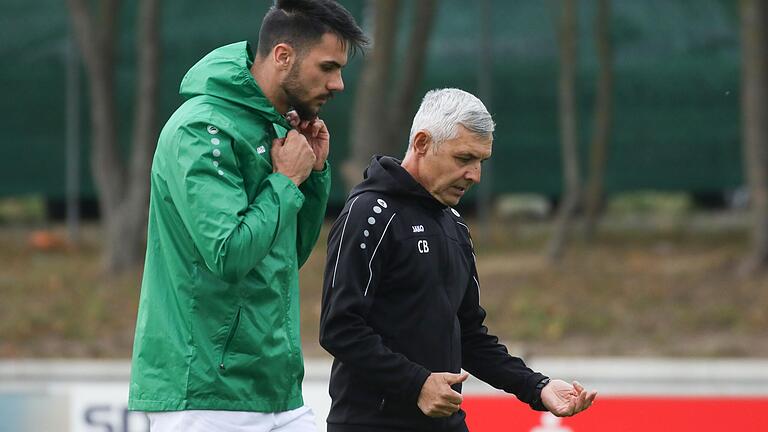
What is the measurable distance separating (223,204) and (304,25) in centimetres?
53

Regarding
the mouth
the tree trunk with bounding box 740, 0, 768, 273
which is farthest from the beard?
the tree trunk with bounding box 740, 0, 768, 273

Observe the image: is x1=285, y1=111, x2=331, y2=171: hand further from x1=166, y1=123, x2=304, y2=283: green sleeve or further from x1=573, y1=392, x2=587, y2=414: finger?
x1=573, y1=392, x2=587, y2=414: finger

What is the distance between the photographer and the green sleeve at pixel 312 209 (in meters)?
3.47

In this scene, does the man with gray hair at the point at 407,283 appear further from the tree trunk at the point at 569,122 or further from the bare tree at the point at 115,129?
the bare tree at the point at 115,129

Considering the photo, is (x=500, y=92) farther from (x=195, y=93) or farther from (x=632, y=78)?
(x=195, y=93)

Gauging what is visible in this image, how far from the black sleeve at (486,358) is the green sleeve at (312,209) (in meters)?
0.46

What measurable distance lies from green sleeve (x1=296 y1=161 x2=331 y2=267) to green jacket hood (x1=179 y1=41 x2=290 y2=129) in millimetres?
301

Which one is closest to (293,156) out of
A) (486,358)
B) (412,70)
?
(486,358)

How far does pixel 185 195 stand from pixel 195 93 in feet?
1.04

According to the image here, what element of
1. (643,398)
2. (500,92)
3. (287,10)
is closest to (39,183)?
(500,92)

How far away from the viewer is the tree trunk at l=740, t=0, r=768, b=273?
11.9 meters

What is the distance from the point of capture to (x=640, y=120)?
1531 cm

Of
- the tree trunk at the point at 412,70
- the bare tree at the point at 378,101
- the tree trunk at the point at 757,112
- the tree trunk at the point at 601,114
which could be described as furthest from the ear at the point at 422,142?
the tree trunk at the point at 601,114

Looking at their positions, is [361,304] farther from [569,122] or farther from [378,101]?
[569,122]
